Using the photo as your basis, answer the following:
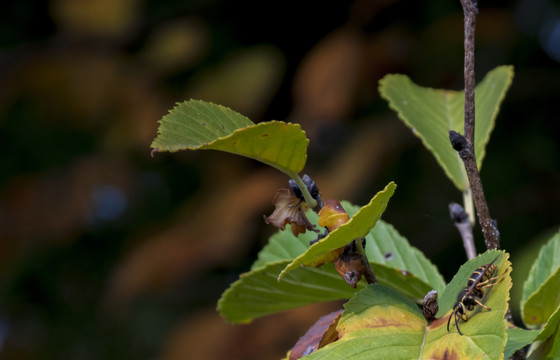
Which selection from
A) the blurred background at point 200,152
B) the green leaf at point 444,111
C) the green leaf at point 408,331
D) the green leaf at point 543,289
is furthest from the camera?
the blurred background at point 200,152

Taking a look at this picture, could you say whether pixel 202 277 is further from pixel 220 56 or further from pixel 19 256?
pixel 220 56

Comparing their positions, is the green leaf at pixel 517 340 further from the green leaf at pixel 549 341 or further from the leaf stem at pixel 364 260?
the leaf stem at pixel 364 260

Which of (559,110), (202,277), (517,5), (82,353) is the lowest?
(82,353)

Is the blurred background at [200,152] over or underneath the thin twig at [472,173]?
underneath

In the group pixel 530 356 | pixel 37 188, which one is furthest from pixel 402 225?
pixel 530 356

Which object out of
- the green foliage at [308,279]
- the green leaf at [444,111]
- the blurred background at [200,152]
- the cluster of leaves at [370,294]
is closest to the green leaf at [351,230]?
the cluster of leaves at [370,294]

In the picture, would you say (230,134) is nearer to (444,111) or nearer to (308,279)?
(308,279)
